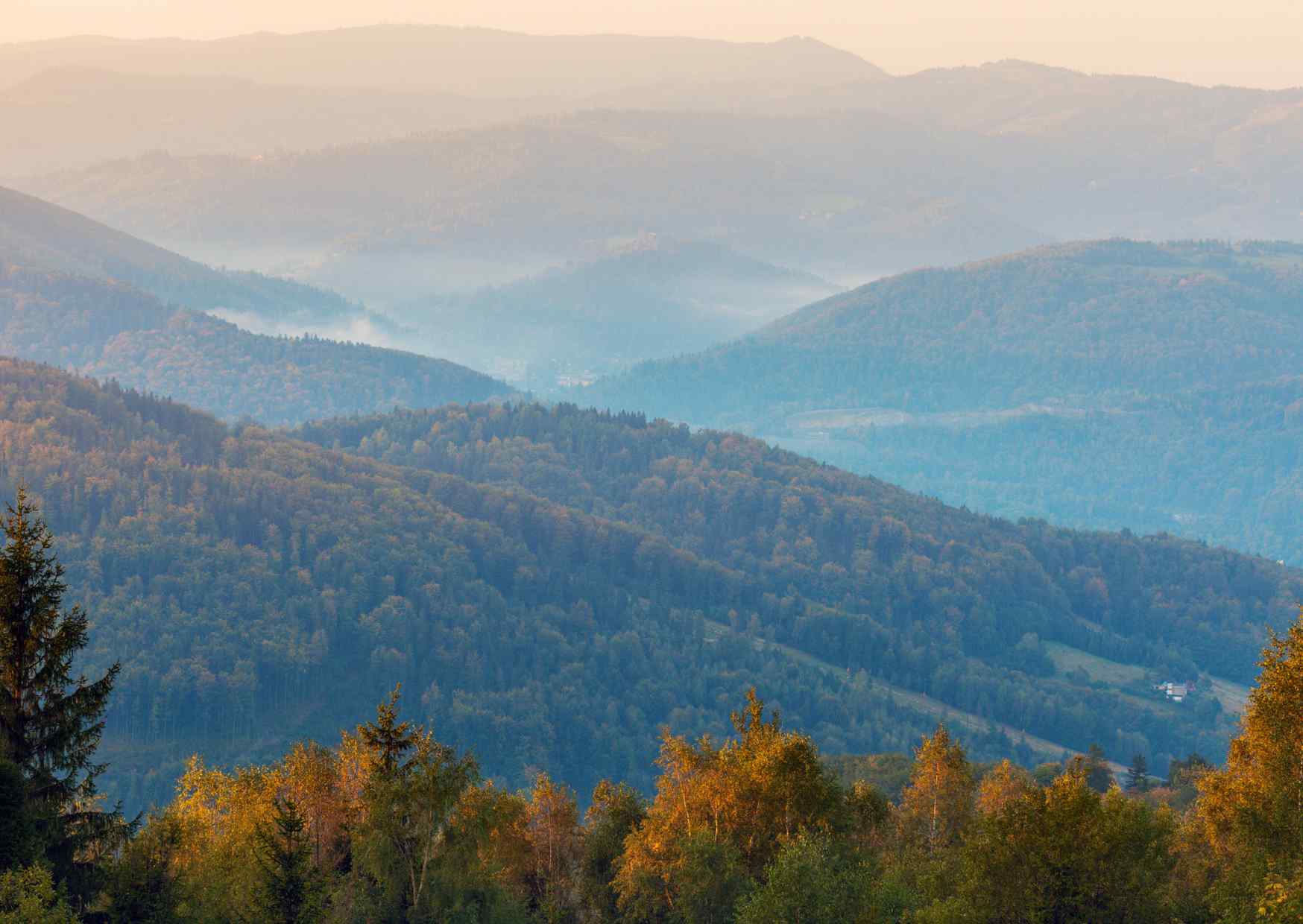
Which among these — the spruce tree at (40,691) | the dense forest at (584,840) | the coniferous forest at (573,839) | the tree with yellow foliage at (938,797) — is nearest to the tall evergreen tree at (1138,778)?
the tree with yellow foliage at (938,797)

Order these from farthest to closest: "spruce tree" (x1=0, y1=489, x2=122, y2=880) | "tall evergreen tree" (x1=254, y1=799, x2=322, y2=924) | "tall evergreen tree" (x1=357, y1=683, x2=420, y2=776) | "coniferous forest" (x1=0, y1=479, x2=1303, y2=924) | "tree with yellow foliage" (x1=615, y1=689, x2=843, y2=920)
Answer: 1. "tree with yellow foliage" (x1=615, y1=689, x2=843, y2=920)
2. "tall evergreen tree" (x1=357, y1=683, x2=420, y2=776)
3. "tall evergreen tree" (x1=254, y1=799, x2=322, y2=924)
4. "coniferous forest" (x1=0, y1=479, x2=1303, y2=924)
5. "spruce tree" (x1=0, y1=489, x2=122, y2=880)

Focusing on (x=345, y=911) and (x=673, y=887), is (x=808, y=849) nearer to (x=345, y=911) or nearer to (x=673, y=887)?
(x=673, y=887)

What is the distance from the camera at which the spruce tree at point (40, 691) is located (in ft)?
176

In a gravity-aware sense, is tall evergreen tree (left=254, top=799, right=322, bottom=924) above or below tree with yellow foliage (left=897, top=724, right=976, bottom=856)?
below

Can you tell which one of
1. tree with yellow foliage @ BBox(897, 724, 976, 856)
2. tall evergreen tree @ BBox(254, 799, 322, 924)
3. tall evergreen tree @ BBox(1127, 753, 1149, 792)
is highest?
tall evergreen tree @ BBox(1127, 753, 1149, 792)

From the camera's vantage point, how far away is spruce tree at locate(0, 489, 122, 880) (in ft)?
176

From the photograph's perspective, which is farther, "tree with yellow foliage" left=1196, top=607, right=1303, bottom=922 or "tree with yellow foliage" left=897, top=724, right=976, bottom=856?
"tree with yellow foliage" left=897, top=724, right=976, bottom=856

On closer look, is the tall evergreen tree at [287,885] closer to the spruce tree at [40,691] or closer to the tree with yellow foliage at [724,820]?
the spruce tree at [40,691]

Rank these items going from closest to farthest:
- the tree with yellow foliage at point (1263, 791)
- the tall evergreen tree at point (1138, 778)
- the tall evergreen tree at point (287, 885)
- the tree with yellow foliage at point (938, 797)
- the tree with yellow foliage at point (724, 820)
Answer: the tall evergreen tree at point (287, 885) < the tree with yellow foliage at point (1263, 791) < the tree with yellow foliage at point (724, 820) < the tree with yellow foliage at point (938, 797) < the tall evergreen tree at point (1138, 778)

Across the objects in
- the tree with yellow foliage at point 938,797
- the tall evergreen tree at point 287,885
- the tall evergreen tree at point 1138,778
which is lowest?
the tall evergreen tree at point 287,885

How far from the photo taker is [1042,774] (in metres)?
157

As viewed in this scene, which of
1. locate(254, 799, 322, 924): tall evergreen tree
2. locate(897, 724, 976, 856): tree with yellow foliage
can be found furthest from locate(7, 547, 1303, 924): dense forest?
locate(897, 724, 976, 856): tree with yellow foliage

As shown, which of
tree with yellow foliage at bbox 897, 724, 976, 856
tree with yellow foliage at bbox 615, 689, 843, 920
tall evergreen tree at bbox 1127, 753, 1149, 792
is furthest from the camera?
tall evergreen tree at bbox 1127, 753, 1149, 792

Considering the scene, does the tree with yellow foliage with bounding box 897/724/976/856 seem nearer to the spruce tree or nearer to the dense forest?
the dense forest
